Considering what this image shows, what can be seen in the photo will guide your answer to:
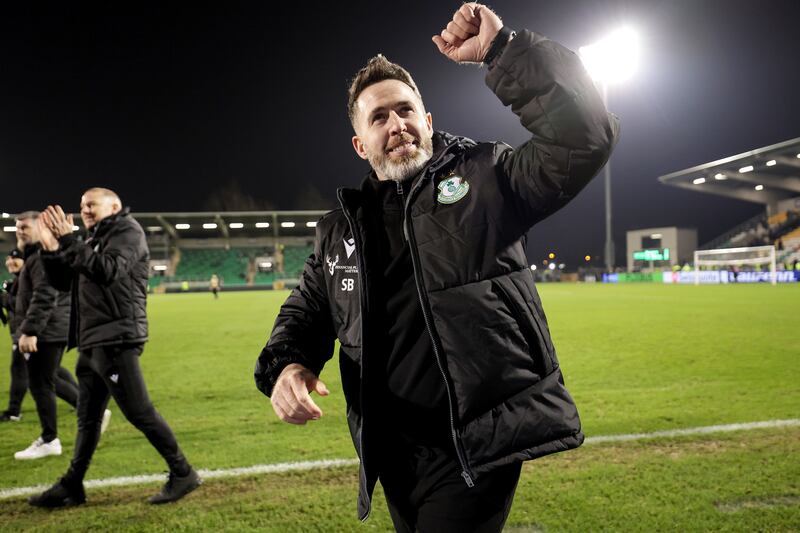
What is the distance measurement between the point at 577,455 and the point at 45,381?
4478 mm

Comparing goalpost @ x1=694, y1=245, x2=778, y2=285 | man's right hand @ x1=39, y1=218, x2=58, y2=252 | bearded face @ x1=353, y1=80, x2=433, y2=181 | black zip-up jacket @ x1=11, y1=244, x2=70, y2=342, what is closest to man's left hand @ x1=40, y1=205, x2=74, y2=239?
man's right hand @ x1=39, y1=218, x2=58, y2=252

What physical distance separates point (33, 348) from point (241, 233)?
2078 inches

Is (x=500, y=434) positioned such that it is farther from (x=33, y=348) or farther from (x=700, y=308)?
(x=700, y=308)

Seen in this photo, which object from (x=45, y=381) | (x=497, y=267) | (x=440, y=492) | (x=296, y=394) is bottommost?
(x=45, y=381)

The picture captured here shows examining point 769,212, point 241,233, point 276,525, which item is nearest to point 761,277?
point 769,212

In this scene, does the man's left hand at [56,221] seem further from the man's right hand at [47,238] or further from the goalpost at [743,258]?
the goalpost at [743,258]

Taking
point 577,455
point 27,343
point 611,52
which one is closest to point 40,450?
point 27,343

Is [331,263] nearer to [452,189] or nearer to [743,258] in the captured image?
[452,189]

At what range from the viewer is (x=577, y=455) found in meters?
4.13

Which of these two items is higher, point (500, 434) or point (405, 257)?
point (405, 257)

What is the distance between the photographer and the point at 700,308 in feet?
53.3

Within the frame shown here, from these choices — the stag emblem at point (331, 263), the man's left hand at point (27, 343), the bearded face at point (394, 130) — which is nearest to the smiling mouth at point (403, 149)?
the bearded face at point (394, 130)

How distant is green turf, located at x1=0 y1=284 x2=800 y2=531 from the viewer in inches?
125

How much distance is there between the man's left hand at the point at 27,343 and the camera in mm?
4508
